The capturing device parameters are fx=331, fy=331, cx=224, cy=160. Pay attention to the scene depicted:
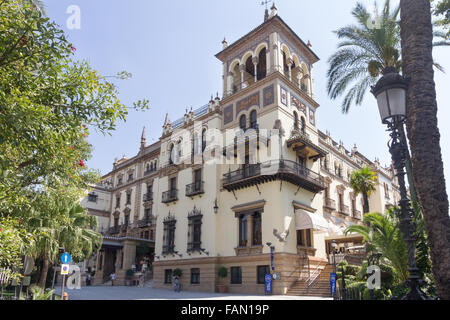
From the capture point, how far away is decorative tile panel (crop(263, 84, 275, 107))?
86.3 ft

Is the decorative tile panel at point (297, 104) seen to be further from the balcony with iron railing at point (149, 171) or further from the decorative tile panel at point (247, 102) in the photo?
the balcony with iron railing at point (149, 171)

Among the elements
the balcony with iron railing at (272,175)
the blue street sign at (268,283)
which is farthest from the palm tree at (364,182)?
the blue street sign at (268,283)

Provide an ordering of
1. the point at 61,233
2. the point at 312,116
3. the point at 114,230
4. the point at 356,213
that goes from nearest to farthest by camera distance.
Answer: the point at 61,233 < the point at 312,116 < the point at 356,213 < the point at 114,230

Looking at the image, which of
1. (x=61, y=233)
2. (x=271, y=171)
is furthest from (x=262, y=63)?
(x=61, y=233)

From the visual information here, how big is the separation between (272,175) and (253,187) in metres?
2.27

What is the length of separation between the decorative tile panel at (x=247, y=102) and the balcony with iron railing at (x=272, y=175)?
17.4 feet

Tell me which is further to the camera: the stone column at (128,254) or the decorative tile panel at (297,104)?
the stone column at (128,254)

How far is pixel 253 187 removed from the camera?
25469 mm

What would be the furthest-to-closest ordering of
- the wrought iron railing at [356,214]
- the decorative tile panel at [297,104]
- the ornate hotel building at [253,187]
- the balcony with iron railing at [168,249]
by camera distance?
the wrought iron railing at [356,214]
the balcony with iron railing at [168,249]
the decorative tile panel at [297,104]
the ornate hotel building at [253,187]

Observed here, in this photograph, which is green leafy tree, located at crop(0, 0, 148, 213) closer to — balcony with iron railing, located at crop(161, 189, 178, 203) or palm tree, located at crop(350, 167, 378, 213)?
balcony with iron railing, located at crop(161, 189, 178, 203)

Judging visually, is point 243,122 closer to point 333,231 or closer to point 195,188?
point 195,188

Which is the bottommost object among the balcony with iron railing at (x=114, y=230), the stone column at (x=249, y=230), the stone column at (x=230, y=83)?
the stone column at (x=249, y=230)

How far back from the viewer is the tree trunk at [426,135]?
5852mm

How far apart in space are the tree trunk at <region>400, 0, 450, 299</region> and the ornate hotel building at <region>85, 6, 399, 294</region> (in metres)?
16.6
